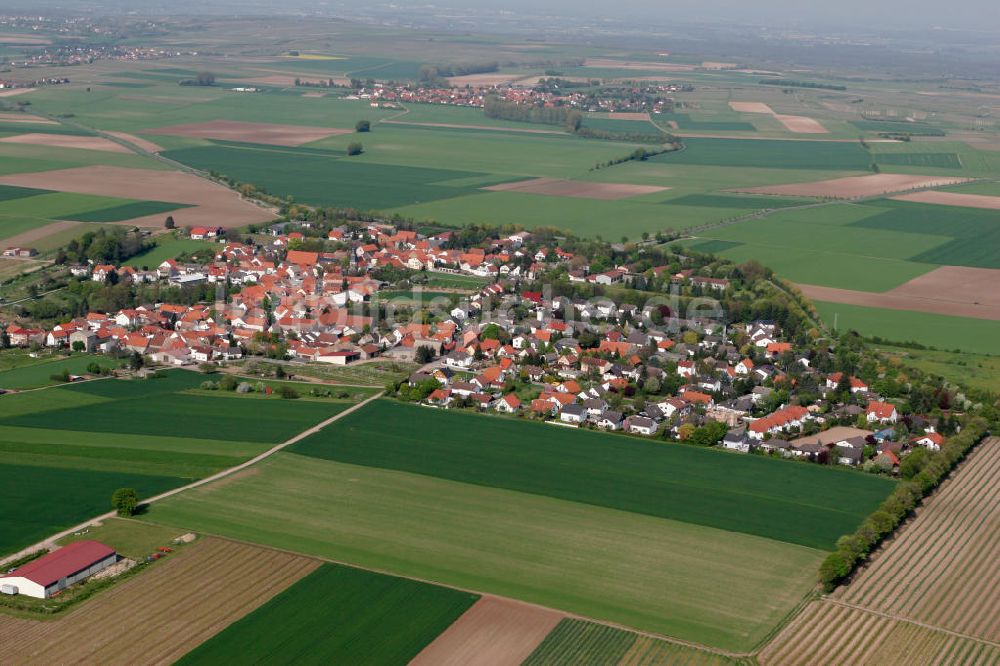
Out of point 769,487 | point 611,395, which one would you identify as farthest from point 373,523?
point 611,395

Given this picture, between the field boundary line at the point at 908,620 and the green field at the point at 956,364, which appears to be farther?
the green field at the point at 956,364

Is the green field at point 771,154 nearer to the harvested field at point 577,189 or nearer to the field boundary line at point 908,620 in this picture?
the harvested field at point 577,189

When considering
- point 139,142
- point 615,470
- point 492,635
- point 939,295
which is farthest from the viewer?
point 139,142

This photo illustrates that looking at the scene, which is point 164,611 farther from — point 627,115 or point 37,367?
point 627,115

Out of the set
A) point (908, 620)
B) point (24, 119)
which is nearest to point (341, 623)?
point (908, 620)

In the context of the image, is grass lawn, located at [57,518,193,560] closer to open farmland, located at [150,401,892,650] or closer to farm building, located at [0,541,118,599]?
farm building, located at [0,541,118,599]

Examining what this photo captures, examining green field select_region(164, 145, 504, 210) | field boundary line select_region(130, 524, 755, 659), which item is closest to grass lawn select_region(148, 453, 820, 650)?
field boundary line select_region(130, 524, 755, 659)

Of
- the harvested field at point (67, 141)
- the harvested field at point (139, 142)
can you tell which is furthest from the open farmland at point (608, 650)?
the harvested field at point (139, 142)

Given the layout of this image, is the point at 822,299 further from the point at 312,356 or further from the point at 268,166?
the point at 268,166
